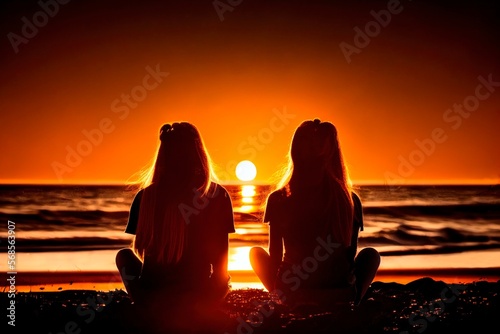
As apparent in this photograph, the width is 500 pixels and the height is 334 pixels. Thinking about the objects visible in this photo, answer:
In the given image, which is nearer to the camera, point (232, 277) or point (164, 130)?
point (164, 130)

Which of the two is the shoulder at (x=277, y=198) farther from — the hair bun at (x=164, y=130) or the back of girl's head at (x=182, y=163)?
the hair bun at (x=164, y=130)

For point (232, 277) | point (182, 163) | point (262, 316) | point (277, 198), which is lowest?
point (232, 277)

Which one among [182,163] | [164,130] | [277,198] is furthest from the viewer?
[277,198]


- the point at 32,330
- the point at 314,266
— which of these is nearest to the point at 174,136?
the point at 314,266

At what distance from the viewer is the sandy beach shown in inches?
150

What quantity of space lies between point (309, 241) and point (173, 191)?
1144 mm

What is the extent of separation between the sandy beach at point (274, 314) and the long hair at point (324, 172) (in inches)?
26.7

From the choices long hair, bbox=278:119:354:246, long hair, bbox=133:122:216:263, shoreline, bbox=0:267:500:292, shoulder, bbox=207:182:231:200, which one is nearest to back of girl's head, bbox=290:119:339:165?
long hair, bbox=278:119:354:246

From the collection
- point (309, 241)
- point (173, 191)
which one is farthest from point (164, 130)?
point (309, 241)

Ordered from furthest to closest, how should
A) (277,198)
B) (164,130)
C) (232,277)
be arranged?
1. (232,277)
2. (277,198)
3. (164,130)

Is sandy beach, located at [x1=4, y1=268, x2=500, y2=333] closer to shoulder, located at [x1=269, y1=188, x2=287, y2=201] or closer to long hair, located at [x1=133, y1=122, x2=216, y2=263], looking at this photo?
long hair, located at [x1=133, y1=122, x2=216, y2=263]

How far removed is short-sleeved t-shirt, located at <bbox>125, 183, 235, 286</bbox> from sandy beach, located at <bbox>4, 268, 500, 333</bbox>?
27 centimetres

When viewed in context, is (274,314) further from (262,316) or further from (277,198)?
(277,198)

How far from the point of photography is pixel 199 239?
152 inches
